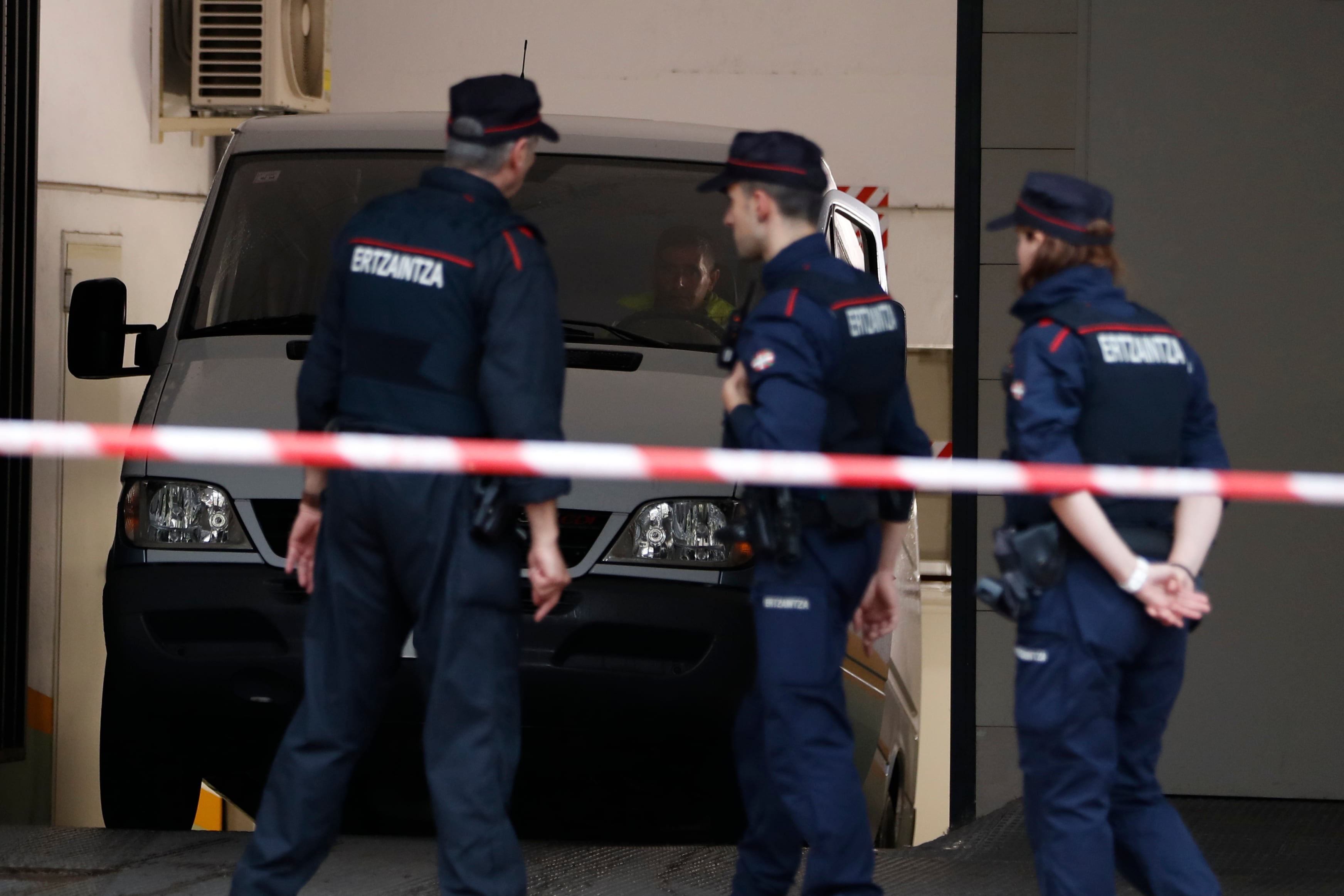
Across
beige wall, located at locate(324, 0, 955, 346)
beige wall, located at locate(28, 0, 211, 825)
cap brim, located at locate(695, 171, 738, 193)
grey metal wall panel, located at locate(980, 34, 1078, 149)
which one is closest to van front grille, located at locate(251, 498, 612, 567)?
cap brim, located at locate(695, 171, 738, 193)

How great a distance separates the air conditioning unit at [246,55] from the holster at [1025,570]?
700 centimetres

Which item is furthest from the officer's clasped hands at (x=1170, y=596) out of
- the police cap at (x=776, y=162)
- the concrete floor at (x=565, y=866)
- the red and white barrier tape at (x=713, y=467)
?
the concrete floor at (x=565, y=866)

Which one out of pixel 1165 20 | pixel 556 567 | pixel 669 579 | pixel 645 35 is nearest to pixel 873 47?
pixel 645 35

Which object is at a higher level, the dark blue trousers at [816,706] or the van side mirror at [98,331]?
the van side mirror at [98,331]

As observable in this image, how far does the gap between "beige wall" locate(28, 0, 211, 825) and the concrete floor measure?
4394 mm

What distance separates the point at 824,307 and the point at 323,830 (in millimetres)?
1517

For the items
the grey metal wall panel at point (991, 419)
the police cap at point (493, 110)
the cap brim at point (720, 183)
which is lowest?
the grey metal wall panel at point (991, 419)

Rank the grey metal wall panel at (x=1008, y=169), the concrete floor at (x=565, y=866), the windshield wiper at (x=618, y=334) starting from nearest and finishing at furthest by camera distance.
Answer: the concrete floor at (x=565, y=866) < the windshield wiper at (x=618, y=334) < the grey metal wall panel at (x=1008, y=169)

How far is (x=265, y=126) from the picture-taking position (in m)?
5.29

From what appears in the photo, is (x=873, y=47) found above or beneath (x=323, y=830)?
above

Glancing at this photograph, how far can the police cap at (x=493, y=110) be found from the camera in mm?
3535

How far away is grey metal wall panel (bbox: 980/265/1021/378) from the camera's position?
225 inches

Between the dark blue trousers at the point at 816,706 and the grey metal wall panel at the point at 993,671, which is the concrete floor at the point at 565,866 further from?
the dark blue trousers at the point at 816,706

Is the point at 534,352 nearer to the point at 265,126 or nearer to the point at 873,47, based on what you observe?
the point at 265,126
